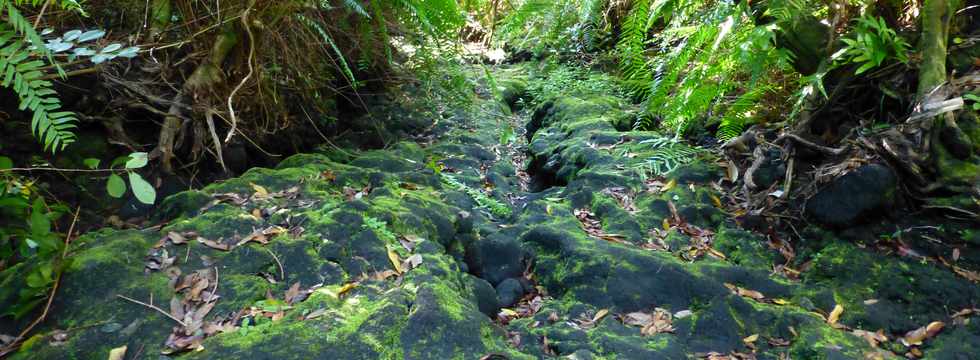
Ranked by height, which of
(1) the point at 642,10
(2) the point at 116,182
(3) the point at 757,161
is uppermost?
(1) the point at 642,10

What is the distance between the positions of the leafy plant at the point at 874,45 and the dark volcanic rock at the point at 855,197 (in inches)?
20.7

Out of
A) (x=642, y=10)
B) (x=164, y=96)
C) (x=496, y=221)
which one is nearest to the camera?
(x=642, y=10)

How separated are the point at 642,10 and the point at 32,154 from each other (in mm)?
2938

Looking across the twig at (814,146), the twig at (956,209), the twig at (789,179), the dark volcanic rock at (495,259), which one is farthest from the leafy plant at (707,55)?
the dark volcanic rock at (495,259)

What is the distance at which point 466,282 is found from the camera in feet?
8.58

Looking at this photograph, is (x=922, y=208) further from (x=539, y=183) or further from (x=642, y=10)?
(x=539, y=183)

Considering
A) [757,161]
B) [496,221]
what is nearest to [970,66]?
[757,161]

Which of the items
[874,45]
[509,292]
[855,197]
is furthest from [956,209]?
[509,292]

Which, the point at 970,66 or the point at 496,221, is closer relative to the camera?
the point at 970,66

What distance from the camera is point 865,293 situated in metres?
2.51

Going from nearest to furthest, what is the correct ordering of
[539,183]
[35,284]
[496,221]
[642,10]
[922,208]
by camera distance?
[642,10] < [35,284] < [922,208] < [496,221] < [539,183]

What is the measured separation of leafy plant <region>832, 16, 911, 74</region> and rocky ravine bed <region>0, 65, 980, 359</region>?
0.92m

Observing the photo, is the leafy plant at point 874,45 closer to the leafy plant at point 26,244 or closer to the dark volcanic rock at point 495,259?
the dark volcanic rock at point 495,259

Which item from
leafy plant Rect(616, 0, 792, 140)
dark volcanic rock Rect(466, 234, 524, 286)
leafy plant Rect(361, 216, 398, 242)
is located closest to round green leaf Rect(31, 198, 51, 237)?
leafy plant Rect(361, 216, 398, 242)
